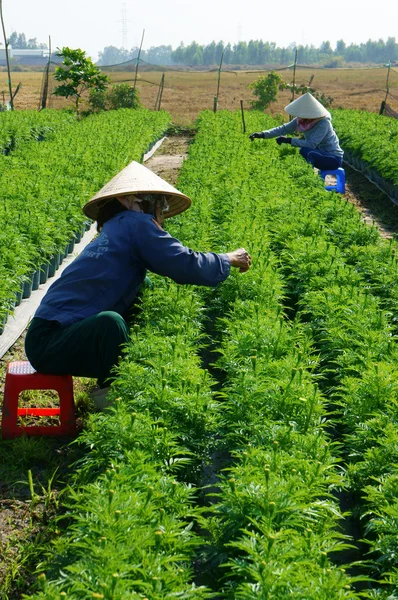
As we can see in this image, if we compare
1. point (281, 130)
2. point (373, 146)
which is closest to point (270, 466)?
point (281, 130)

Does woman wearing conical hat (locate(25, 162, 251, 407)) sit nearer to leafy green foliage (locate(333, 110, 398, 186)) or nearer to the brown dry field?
leafy green foliage (locate(333, 110, 398, 186))

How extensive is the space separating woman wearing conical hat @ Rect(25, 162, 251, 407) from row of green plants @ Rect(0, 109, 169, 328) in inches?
48.3

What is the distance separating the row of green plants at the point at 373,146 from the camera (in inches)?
507

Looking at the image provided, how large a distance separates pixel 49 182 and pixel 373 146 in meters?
7.87

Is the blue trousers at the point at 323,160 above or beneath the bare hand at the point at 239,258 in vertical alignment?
beneath

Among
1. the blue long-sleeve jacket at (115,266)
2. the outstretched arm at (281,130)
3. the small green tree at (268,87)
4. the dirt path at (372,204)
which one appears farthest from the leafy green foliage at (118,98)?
the blue long-sleeve jacket at (115,266)

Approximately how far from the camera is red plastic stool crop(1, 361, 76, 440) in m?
4.44

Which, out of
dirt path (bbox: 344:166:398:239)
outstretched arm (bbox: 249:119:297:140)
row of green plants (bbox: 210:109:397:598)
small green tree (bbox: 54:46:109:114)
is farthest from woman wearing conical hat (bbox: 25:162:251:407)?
small green tree (bbox: 54:46:109:114)

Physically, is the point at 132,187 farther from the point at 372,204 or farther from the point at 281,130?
the point at 372,204

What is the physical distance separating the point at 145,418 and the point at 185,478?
0.39 meters

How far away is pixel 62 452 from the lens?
4.39 meters

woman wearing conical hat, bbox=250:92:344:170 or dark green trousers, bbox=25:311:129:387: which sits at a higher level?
woman wearing conical hat, bbox=250:92:344:170

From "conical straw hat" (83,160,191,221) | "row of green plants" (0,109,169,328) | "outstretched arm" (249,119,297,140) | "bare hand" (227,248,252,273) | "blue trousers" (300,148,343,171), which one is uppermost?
"conical straw hat" (83,160,191,221)

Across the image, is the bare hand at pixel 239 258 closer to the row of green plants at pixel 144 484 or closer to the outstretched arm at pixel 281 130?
the row of green plants at pixel 144 484
